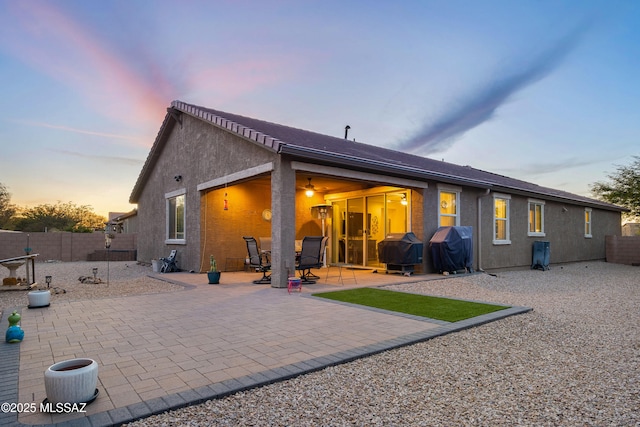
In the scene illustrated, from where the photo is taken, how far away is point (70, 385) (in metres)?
2.42

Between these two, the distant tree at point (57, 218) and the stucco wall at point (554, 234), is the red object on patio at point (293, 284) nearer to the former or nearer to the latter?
the stucco wall at point (554, 234)

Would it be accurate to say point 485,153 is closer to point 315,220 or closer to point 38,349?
point 315,220

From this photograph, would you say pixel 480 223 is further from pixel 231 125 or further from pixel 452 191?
pixel 231 125

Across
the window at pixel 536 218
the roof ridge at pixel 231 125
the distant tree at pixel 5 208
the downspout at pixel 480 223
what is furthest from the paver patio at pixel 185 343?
the distant tree at pixel 5 208

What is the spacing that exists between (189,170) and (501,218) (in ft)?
35.7

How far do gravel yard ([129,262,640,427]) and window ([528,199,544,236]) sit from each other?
10.2 meters

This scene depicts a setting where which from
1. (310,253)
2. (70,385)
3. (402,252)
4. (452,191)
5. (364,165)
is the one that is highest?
(364,165)

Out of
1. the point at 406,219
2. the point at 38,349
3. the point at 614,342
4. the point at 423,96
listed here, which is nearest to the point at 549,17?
the point at 423,96

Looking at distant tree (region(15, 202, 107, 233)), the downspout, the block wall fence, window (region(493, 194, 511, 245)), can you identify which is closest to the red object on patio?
the downspout

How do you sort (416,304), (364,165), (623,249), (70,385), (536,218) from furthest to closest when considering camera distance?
(623,249) → (536,218) → (364,165) → (416,304) → (70,385)

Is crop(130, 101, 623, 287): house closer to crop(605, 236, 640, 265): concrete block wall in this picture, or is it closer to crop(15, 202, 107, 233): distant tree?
crop(605, 236, 640, 265): concrete block wall

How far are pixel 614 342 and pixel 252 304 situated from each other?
16.3 feet

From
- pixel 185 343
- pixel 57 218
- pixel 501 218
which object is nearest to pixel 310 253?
pixel 185 343

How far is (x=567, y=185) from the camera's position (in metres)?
26.9
